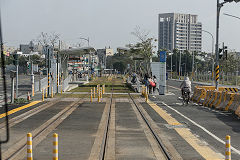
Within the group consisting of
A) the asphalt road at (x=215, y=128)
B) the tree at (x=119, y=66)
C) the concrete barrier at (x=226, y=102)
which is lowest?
the asphalt road at (x=215, y=128)

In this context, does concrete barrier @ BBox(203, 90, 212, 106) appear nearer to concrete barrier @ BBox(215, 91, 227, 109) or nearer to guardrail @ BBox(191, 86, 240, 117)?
guardrail @ BBox(191, 86, 240, 117)

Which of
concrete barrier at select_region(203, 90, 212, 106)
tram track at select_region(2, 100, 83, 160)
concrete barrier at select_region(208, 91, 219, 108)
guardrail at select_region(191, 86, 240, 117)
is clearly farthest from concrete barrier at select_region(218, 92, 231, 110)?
tram track at select_region(2, 100, 83, 160)

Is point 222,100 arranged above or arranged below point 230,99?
below

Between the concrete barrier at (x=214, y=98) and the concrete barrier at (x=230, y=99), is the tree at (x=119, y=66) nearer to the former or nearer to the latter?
the concrete barrier at (x=214, y=98)

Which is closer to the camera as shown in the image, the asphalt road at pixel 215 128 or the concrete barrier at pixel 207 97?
the asphalt road at pixel 215 128

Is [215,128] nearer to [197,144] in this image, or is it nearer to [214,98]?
[197,144]

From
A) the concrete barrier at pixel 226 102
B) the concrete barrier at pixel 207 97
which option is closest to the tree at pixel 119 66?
the concrete barrier at pixel 207 97

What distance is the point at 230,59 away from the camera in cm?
7862

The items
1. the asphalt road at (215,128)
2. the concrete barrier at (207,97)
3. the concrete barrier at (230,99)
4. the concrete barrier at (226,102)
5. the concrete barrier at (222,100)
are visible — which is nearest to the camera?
the asphalt road at (215,128)

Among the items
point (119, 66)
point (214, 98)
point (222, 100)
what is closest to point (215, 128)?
point (222, 100)

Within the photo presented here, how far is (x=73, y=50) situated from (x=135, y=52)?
1954cm

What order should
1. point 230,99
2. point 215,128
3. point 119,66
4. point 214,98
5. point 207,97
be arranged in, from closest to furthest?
point 215,128, point 230,99, point 214,98, point 207,97, point 119,66

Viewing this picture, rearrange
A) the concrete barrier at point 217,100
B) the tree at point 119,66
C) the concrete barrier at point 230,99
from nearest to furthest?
the concrete barrier at point 230,99 < the concrete barrier at point 217,100 < the tree at point 119,66

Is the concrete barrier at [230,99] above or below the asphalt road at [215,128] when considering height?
above
